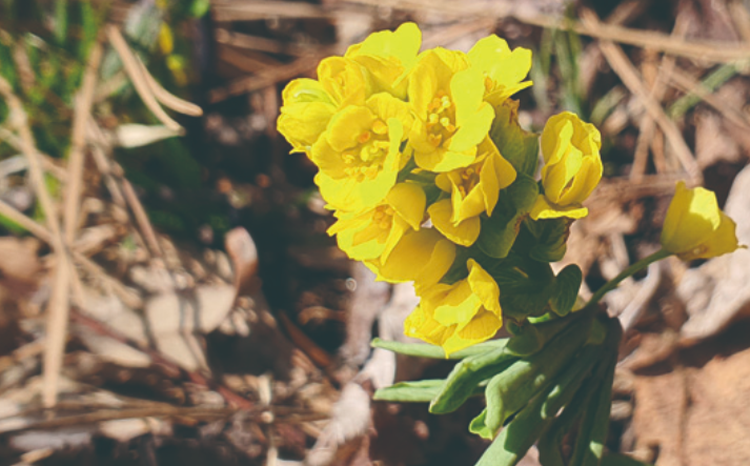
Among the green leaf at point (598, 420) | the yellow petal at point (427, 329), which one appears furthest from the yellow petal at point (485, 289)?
the green leaf at point (598, 420)

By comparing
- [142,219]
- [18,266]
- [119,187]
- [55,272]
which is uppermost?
[119,187]

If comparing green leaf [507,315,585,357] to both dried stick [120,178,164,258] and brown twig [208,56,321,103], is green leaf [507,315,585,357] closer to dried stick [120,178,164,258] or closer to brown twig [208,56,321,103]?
dried stick [120,178,164,258]

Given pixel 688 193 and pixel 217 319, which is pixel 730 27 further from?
pixel 217 319

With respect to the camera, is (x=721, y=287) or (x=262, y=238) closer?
(x=721, y=287)

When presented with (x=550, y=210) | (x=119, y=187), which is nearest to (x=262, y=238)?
(x=119, y=187)

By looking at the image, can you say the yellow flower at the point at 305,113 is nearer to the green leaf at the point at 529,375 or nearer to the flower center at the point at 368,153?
the flower center at the point at 368,153

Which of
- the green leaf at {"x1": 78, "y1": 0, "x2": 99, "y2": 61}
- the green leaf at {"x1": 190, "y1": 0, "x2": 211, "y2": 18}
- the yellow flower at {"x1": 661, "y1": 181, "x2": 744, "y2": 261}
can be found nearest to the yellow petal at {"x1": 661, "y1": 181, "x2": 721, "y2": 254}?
the yellow flower at {"x1": 661, "y1": 181, "x2": 744, "y2": 261}

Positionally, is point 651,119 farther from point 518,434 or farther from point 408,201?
point 408,201

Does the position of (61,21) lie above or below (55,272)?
above
